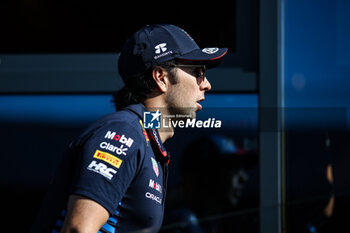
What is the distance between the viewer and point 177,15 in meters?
2.61

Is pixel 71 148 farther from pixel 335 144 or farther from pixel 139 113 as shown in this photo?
pixel 335 144

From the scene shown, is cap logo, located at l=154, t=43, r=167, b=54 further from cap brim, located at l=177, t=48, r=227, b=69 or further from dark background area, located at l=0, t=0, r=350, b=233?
dark background area, located at l=0, t=0, r=350, b=233

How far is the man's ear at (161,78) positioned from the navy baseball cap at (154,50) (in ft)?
0.07

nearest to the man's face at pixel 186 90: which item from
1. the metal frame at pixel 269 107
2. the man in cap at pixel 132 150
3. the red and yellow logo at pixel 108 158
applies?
the man in cap at pixel 132 150

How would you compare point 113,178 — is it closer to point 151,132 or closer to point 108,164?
point 108,164

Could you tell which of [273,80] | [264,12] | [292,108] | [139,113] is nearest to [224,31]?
[264,12]

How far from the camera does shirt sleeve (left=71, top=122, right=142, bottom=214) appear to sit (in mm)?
917

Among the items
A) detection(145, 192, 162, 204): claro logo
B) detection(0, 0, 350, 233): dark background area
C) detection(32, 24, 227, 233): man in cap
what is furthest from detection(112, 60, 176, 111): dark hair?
detection(0, 0, 350, 233): dark background area

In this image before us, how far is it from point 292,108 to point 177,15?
38.6 inches

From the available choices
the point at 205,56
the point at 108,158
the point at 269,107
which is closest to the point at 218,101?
the point at 269,107

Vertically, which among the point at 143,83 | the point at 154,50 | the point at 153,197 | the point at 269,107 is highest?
the point at 154,50

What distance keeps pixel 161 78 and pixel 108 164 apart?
0.41 metres

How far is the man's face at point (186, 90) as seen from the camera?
127 centimetres

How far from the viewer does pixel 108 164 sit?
Result: 94cm
